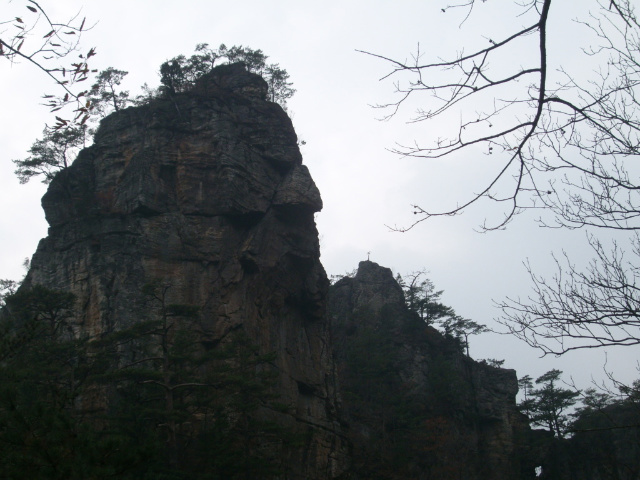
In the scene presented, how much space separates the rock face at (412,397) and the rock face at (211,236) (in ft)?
12.7

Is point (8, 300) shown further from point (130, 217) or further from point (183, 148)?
point (183, 148)

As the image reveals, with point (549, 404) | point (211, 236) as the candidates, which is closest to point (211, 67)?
point (211, 236)

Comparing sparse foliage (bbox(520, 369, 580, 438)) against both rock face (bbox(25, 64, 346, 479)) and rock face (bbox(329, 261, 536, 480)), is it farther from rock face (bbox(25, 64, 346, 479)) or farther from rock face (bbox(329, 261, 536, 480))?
rock face (bbox(25, 64, 346, 479))

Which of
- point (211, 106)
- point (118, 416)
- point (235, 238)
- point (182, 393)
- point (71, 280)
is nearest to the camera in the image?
point (118, 416)

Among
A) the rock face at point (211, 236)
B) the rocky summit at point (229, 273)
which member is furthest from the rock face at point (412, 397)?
the rock face at point (211, 236)

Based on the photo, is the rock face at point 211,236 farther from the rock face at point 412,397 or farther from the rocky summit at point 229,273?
the rock face at point 412,397

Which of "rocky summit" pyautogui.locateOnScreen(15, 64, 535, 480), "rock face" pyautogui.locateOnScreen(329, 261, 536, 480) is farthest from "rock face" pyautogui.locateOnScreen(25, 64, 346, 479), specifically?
"rock face" pyautogui.locateOnScreen(329, 261, 536, 480)

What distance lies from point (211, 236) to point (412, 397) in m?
14.7

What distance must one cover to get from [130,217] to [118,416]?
390 inches

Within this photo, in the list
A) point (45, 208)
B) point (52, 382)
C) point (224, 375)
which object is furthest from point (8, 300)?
point (45, 208)

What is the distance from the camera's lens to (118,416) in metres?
13.7

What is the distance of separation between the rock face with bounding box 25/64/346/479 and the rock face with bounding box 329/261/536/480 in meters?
3.87

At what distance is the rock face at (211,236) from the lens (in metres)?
21.3

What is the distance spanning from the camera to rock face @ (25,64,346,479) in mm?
21328
